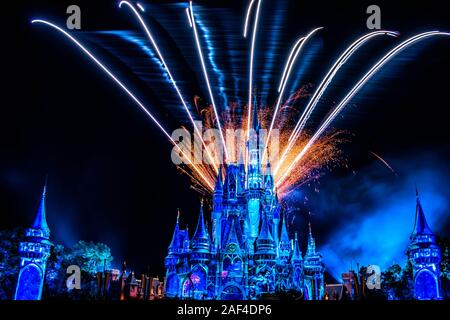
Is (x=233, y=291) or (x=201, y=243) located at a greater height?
(x=201, y=243)

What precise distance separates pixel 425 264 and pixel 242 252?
2101cm

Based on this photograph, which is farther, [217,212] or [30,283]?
[217,212]

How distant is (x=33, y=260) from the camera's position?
44.3 metres

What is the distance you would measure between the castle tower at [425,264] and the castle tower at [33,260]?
3925cm

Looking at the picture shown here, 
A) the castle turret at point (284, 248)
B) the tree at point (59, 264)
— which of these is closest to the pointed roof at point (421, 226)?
the castle turret at point (284, 248)

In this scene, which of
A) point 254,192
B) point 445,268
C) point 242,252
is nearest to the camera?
point 242,252

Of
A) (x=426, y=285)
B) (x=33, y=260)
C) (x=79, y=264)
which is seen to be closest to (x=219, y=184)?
(x=79, y=264)

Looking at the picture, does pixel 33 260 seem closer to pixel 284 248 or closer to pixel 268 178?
pixel 284 248

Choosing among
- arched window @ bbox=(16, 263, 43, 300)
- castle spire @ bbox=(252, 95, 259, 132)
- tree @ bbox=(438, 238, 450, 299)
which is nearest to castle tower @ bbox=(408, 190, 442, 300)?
tree @ bbox=(438, 238, 450, 299)

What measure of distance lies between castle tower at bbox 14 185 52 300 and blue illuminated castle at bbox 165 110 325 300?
1652cm

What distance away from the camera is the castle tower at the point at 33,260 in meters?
42.5

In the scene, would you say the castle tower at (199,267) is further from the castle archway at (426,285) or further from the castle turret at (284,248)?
the castle archway at (426,285)

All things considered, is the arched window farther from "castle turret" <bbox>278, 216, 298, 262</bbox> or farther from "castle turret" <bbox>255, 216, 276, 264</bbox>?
"castle turret" <bbox>278, 216, 298, 262</bbox>
